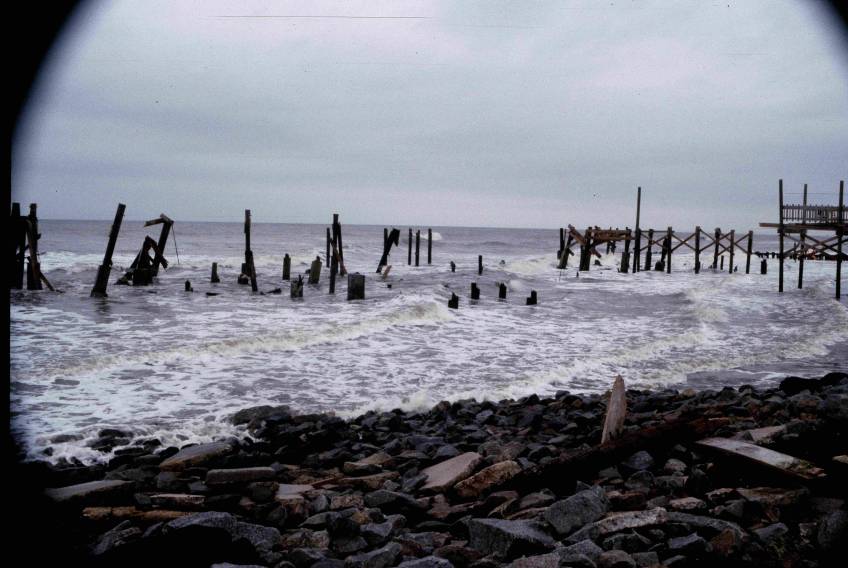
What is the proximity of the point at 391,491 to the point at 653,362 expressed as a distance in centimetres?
837

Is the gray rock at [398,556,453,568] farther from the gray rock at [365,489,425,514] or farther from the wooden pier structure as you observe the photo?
the wooden pier structure

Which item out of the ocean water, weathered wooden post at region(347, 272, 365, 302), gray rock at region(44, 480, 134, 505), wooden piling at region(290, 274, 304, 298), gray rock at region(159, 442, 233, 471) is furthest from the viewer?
wooden piling at region(290, 274, 304, 298)

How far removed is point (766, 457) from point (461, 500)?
7.25 feet

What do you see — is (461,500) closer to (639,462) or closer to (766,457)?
(639,462)

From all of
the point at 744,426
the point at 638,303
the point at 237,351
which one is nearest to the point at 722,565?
the point at 744,426

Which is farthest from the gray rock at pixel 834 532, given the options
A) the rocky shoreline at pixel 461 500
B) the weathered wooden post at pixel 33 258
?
the weathered wooden post at pixel 33 258

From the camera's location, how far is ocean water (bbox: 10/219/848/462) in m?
7.94

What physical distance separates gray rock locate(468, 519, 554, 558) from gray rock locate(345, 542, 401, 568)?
49cm

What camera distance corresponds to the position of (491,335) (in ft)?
46.6

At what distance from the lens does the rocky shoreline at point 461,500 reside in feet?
10.8

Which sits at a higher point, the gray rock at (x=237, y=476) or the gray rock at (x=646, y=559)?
the gray rock at (x=646, y=559)

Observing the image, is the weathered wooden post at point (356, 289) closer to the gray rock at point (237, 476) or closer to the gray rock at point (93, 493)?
the gray rock at point (237, 476)

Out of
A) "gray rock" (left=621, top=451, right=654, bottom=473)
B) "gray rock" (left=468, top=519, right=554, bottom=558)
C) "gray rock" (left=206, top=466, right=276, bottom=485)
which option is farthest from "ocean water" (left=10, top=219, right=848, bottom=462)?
"gray rock" (left=468, top=519, right=554, bottom=558)

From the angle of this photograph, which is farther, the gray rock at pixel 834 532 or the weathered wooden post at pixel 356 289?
the weathered wooden post at pixel 356 289
